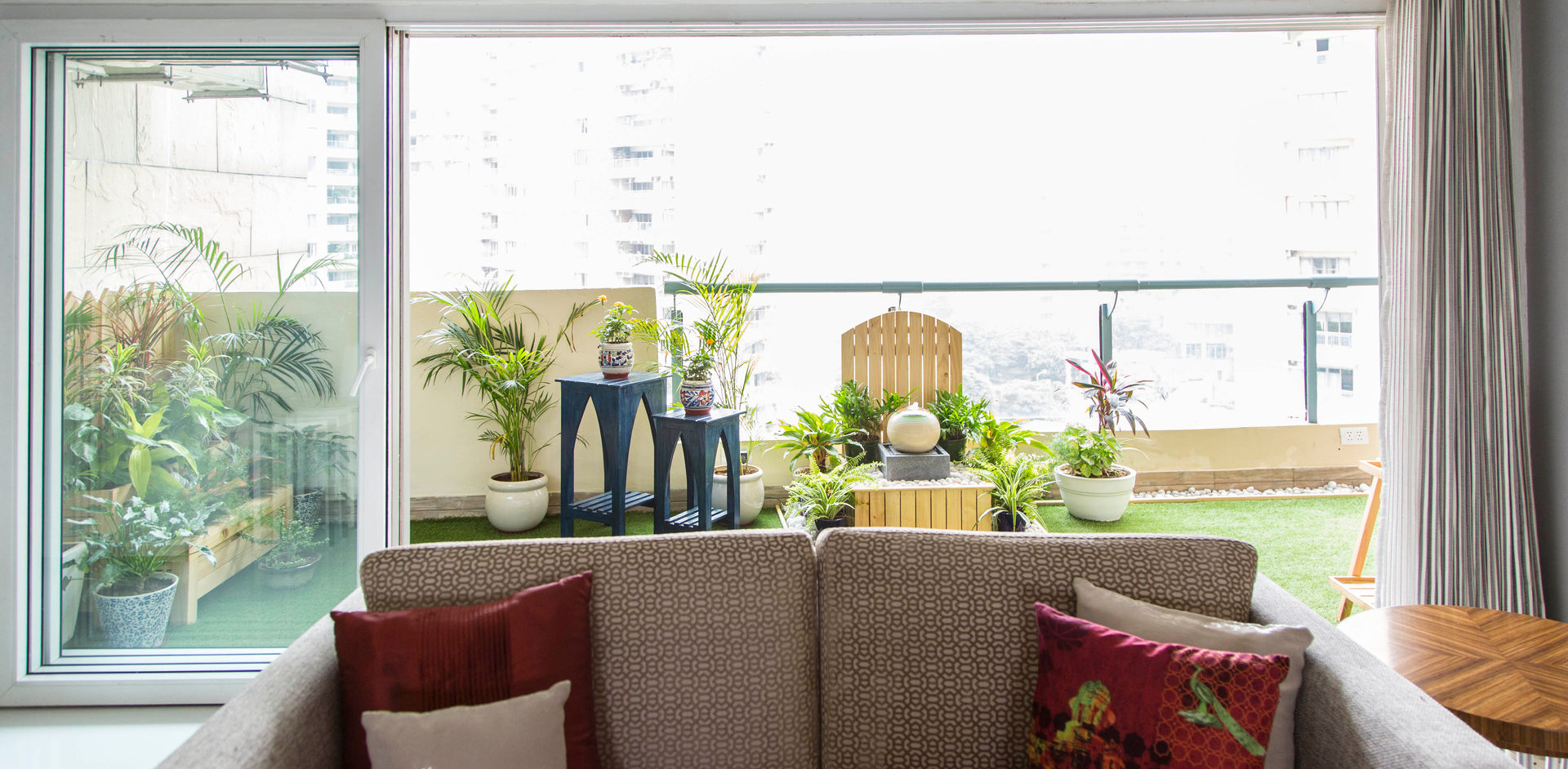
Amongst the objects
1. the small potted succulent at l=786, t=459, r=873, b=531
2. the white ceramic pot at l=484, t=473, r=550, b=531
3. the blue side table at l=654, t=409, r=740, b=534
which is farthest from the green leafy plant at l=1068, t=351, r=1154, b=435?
the white ceramic pot at l=484, t=473, r=550, b=531

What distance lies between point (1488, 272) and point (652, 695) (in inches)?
95.9

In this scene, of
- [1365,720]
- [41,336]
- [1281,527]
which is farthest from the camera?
[1281,527]

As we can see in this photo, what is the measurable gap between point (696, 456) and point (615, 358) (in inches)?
19.9

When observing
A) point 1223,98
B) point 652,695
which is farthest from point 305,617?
point 1223,98

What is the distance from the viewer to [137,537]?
99.3 inches

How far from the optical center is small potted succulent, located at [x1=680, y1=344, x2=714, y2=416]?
3.41 metres

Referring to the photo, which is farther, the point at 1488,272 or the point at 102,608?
the point at 102,608

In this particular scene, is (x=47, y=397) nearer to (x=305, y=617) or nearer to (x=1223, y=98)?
(x=305, y=617)

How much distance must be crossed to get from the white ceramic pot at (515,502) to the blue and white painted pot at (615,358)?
0.80m

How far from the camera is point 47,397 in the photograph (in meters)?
2.48

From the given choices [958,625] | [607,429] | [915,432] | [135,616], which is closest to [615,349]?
[607,429]

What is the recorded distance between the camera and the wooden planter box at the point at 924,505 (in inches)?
126

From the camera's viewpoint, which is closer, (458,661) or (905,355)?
(458,661)

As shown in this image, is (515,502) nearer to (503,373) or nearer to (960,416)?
(503,373)
